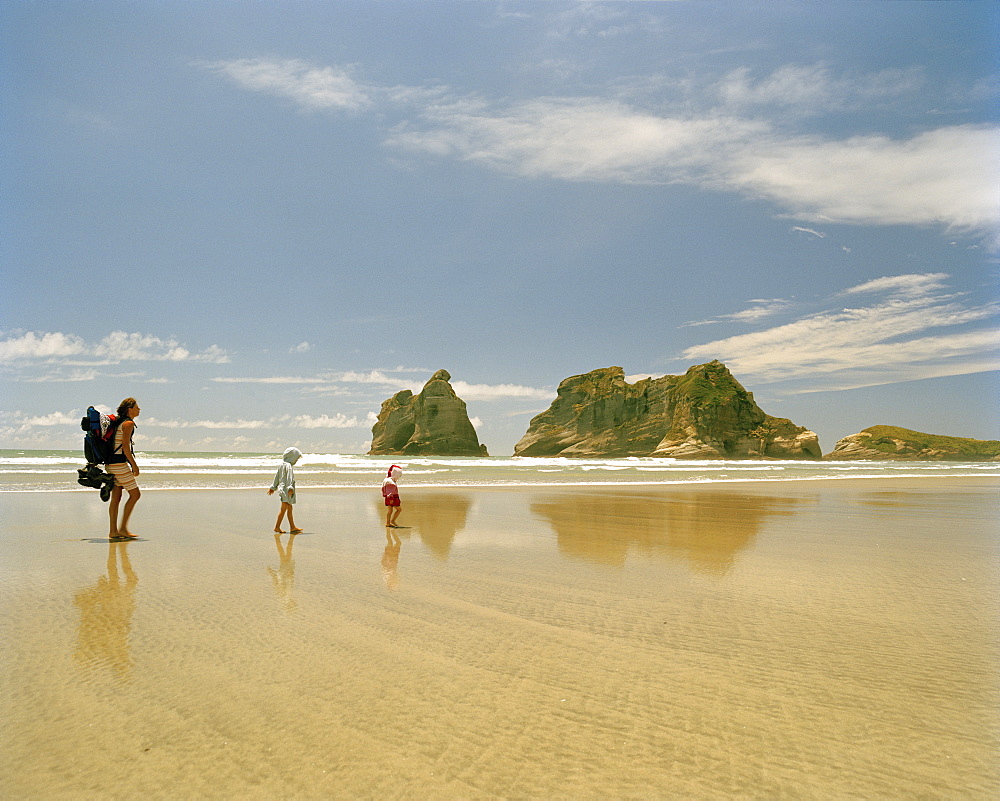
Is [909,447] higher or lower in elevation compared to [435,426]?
lower

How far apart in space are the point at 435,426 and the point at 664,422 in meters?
43.8

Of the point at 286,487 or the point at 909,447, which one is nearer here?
the point at 286,487

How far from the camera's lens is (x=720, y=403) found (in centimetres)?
9844

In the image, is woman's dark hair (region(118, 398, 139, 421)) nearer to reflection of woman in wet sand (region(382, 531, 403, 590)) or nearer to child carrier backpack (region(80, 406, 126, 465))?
child carrier backpack (region(80, 406, 126, 465))

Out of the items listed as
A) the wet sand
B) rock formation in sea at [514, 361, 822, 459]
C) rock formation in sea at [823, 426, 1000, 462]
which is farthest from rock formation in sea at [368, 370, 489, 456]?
the wet sand

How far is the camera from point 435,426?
4545 inches

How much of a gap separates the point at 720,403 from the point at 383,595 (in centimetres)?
10058

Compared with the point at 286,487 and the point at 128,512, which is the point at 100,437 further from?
the point at 286,487

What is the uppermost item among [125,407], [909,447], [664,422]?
[664,422]

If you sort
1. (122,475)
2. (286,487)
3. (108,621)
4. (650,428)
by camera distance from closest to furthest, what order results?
(108,621), (122,475), (286,487), (650,428)

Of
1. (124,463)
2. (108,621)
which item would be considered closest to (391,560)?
(108,621)

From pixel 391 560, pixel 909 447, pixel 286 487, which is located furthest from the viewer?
pixel 909 447

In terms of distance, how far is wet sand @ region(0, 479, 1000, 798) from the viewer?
2451mm

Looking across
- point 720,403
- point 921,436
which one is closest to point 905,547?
point 720,403
